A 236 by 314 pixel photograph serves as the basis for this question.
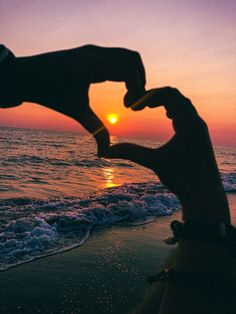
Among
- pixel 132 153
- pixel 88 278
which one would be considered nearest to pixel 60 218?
pixel 88 278

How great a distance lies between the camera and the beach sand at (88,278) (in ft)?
17.7

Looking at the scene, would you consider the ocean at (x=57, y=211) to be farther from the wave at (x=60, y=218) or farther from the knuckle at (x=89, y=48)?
the knuckle at (x=89, y=48)

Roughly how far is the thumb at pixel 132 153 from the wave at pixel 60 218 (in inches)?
257

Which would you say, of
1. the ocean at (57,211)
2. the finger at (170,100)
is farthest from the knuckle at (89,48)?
the ocean at (57,211)

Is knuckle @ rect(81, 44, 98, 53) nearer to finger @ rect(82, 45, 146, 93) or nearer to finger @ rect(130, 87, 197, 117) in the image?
finger @ rect(82, 45, 146, 93)

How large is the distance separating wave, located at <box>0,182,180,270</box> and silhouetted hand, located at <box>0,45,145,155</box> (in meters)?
6.59

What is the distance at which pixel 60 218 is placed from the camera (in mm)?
11367

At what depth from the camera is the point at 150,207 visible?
13.9 m

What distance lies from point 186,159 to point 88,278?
216 inches

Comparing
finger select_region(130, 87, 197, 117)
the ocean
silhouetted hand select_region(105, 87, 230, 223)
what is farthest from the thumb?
the ocean

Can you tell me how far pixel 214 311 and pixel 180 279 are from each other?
184 millimetres

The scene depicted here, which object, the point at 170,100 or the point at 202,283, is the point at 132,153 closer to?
the point at 170,100

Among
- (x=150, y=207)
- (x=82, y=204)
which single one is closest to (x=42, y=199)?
(x=82, y=204)

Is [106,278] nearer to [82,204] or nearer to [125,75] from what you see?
[125,75]
